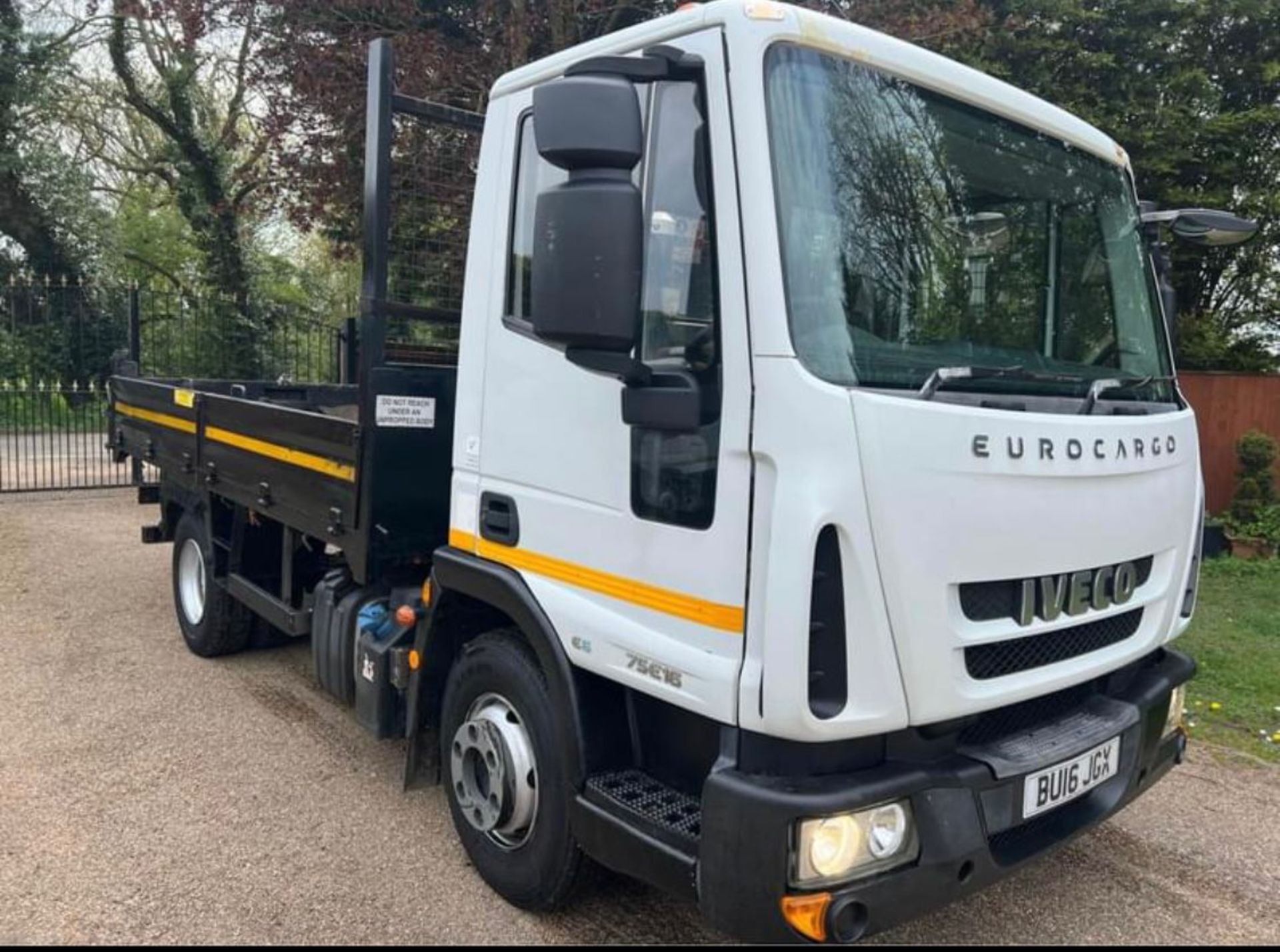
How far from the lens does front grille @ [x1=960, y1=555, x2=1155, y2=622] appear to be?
238 centimetres

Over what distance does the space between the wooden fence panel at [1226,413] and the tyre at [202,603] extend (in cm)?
893

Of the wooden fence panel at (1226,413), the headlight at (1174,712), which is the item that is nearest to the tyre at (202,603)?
the headlight at (1174,712)

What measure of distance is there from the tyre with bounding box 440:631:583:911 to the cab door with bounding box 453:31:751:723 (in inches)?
12.0

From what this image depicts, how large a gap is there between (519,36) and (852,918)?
7530 mm

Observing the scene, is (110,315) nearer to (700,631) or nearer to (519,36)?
(519,36)

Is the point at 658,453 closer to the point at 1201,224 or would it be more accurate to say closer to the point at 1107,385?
the point at 1107,385

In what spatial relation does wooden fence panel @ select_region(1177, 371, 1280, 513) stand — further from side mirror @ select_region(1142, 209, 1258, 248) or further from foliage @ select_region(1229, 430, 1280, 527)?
side mirror @ select_region(1142, 209, 1258, 248)

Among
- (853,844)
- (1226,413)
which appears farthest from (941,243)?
(1226,413)

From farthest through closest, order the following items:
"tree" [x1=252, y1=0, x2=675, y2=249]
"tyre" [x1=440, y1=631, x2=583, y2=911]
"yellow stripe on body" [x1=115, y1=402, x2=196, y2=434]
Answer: "tree" [x1=252, y1=0, x2=675, y2=249] → "yellow stripe on body" [x1=115, y1=402, x2=196, y2=434] → "tyre" [x1=440, y1=631, x2=583, y2=911]

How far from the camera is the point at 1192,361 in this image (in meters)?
10.2

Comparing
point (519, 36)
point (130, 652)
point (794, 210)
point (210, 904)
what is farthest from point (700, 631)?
point (519, 36)

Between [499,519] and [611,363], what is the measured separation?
3.01ft

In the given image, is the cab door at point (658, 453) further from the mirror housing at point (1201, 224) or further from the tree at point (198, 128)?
the tree at point (198, 128)

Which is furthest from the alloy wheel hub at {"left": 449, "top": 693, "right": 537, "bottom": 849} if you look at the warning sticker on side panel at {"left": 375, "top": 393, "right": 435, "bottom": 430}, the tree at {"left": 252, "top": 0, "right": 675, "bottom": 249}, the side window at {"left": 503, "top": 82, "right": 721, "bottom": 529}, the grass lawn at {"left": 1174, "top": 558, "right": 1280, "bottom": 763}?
the tree at {"left": 252, "top": 0, "right": 675, "bottom": 249}
